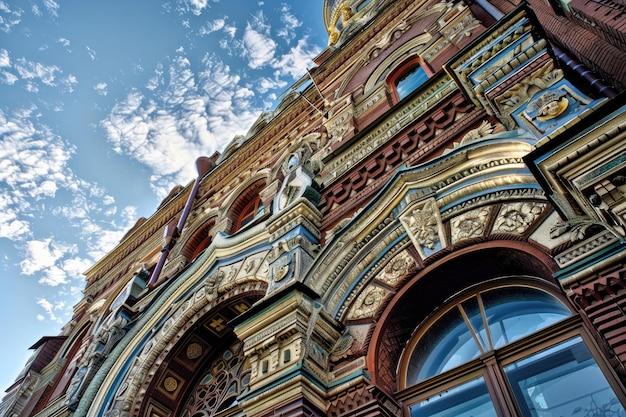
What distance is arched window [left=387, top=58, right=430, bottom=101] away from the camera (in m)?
8.71

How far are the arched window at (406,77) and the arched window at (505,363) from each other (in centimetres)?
509

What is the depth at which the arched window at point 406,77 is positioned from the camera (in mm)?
8709

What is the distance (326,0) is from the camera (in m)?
19.4

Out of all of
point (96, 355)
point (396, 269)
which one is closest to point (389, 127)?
point (396, 269)

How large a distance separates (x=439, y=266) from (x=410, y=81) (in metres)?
5.23

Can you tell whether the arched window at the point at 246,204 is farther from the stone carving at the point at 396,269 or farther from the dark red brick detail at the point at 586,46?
the dark red brick detail at the point at 586,46

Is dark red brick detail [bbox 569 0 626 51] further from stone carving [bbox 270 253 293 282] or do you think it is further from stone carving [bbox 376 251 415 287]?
stone carving [bbox 270 253 293 282]

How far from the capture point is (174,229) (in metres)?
12.3

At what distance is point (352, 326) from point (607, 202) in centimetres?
259

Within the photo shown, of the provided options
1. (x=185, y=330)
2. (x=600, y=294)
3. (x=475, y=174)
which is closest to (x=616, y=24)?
(x=475, y=174)

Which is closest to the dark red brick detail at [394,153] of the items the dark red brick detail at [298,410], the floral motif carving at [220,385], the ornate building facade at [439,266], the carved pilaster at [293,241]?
the ornate building facade at [439,266]

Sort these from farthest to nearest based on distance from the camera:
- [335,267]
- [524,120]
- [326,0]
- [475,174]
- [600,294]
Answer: [326,0], [335,267], [475,174], [524,120], [600,294]

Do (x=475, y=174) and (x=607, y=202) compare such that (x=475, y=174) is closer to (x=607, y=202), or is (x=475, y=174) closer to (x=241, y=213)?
(x=607, y=202)

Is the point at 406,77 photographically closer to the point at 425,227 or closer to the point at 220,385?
the point at 425,227
